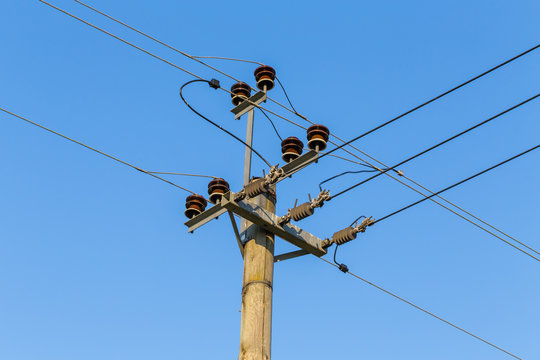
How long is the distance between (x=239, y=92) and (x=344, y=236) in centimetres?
242

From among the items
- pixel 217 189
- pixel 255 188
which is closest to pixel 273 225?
pixel 255 188

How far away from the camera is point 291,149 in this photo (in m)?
9.12

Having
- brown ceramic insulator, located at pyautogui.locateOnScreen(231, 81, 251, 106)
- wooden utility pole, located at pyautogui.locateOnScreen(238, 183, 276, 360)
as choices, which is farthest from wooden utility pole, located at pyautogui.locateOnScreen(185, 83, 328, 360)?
brown ceramic insulator, located at pyautogui.locateOnScreen(231, 81, 251, 106)

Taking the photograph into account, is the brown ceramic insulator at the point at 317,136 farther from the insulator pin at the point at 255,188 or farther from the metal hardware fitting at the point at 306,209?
the insulator pin at the point at 255,188

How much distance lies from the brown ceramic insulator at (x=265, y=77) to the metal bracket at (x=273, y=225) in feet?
6.83

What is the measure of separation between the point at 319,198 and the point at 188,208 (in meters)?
1.69

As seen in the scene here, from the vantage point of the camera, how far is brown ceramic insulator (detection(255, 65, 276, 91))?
10.0 metres

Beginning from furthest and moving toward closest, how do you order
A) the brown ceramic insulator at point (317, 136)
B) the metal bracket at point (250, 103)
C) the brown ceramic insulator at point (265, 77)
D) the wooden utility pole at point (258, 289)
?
the brown ceramic insulator at point (265, 77) < the metal bracket at point (250, 103) < the brown ceramic insulator at point (317, 136) < the wooden utility pole at point (258, 289)

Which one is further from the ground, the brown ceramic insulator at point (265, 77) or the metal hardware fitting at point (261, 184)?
the brown ceramic insulator at point (265, 77)

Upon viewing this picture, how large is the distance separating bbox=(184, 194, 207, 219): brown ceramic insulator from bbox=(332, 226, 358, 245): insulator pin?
164 centimetres

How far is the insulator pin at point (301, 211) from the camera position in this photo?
870cm

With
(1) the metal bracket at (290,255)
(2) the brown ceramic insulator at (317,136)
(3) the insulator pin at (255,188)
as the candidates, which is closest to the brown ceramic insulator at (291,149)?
(2) the brown ceramic insulator at (317,136)

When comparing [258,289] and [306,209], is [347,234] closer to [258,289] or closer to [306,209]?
[306,209]

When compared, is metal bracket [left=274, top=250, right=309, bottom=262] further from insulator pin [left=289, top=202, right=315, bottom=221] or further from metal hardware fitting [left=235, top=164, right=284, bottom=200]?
metal hardware fitting [left=235, top=164, right=284, bottom=200]
